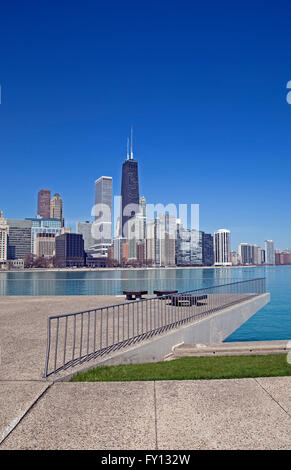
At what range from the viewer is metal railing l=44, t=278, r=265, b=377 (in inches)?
274

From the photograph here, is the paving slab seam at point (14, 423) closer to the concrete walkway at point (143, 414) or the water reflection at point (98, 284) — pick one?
the concrete walkway at point (143, 414)

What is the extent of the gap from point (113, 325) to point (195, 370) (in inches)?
83.8

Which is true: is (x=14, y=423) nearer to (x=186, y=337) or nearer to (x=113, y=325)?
(x=113, y=325)

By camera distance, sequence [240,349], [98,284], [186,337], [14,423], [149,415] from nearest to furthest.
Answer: [14,423], [149,415], [240,349], [186,337], [98,284]

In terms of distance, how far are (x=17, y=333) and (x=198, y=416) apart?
700cm

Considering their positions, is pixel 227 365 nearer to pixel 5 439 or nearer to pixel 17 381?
pixel 17 381

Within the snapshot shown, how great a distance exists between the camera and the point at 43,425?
414 centimetres

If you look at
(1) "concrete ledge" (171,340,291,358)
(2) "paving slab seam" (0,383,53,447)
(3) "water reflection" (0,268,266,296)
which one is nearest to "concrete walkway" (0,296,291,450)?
(2) "paving slab seam" (0,383,53,447)

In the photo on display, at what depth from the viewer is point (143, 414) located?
14.5 feet

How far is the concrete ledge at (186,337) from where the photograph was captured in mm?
7367

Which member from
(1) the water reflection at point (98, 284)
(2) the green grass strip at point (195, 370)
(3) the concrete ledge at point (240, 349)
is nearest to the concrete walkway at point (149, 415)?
(2) the green grass strip at point (195, 370)

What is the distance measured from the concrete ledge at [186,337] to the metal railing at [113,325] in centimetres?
31

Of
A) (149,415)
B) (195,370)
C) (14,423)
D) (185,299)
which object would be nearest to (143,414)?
(149,415)
